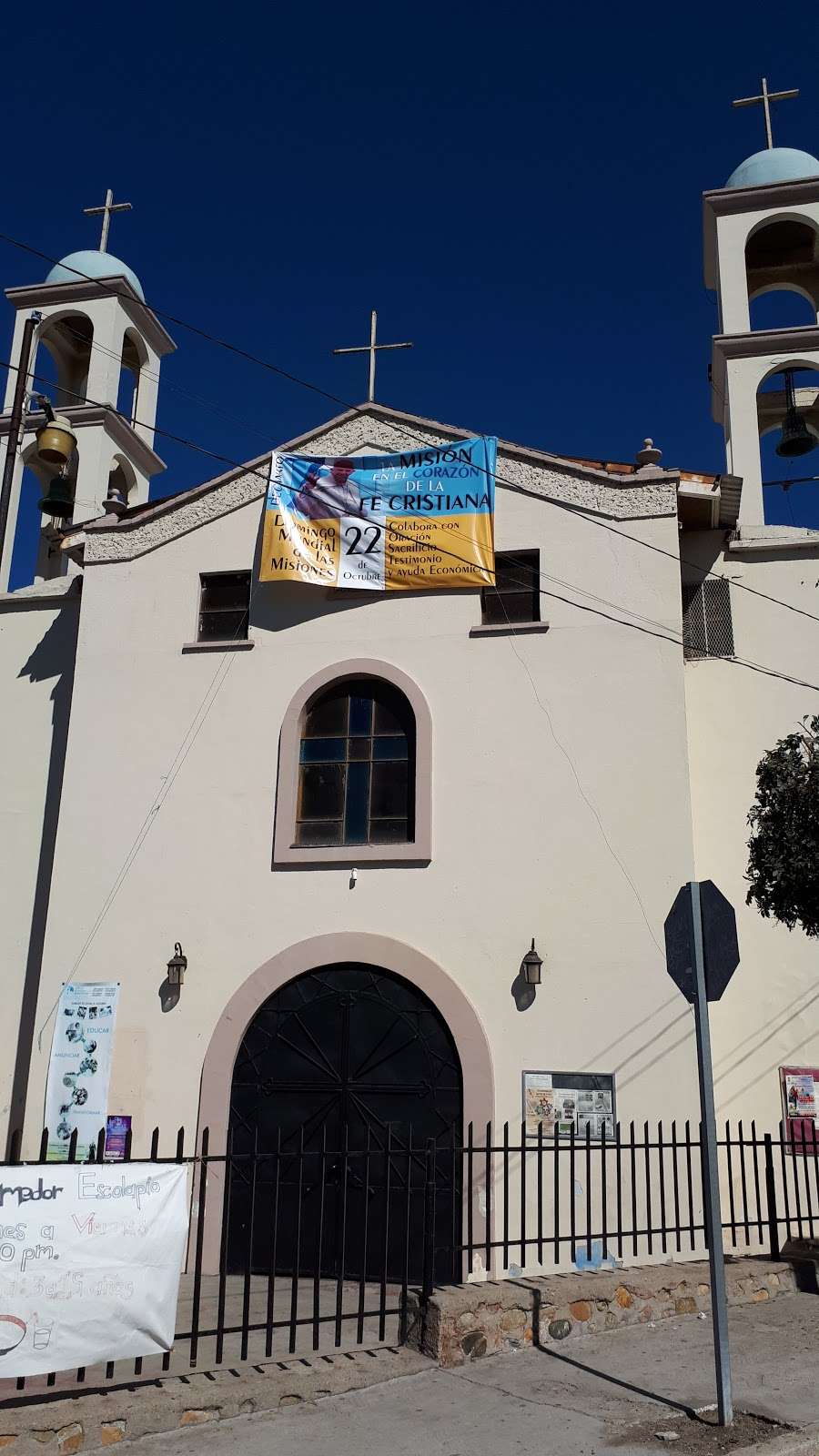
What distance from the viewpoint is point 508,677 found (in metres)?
12.8

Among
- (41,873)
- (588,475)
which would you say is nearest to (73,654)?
(41,873)

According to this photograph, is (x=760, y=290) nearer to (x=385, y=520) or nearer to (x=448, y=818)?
(x=385, y=520)

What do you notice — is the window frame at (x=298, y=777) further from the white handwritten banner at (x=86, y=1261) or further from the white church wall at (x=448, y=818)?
the white handwritten banner at (x=86, y=1261)

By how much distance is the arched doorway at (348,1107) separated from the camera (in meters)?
11.4

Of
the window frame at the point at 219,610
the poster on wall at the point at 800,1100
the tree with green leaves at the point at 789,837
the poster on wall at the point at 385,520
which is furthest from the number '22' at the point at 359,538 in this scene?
the poster on wall at the point at 800,1100

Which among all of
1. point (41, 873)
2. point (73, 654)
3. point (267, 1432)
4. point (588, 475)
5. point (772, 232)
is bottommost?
point (267, 1432)

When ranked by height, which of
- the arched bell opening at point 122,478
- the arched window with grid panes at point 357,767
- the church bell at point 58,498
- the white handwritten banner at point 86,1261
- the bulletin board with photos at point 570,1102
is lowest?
the white handwritten banner at point 86,1261

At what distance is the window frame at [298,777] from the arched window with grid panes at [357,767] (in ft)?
0.39

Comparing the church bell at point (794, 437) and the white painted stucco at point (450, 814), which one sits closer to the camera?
the white painted stucco at point (450, 814)

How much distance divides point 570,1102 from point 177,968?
439 cm

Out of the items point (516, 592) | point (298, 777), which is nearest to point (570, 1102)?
point (298, 777)

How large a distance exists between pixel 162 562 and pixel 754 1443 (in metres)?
11.3

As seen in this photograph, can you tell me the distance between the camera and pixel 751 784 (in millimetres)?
13234

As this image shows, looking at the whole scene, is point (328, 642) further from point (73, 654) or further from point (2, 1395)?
point (2, 1395)
